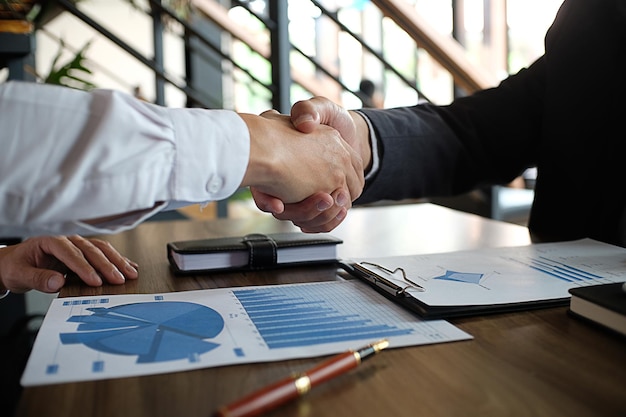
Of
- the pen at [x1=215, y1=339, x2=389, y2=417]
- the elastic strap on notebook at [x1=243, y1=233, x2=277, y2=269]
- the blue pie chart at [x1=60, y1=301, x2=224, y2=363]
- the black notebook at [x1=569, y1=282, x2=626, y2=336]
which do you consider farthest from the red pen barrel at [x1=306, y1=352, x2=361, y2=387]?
the elastic strap on notebook at [x1=243, y1=233, x2=277, y2=269]

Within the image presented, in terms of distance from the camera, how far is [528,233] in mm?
1023

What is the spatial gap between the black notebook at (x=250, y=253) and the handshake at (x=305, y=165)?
0.04 meters

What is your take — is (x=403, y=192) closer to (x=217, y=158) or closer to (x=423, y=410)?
(x=217, y=158)

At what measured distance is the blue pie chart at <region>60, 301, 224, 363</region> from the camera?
49 cm

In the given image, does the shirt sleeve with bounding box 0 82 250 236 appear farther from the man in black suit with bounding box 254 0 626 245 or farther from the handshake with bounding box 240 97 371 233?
the man in black suit with bounding box 254 0 626 245

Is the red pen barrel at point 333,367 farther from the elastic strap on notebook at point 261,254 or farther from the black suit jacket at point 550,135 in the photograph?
the black suit jacket at point 550,135

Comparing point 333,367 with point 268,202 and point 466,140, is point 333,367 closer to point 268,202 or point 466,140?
point 268,202

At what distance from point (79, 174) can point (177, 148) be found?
9 centimetres

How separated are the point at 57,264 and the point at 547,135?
2.60 ft

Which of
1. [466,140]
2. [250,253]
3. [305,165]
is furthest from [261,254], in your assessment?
[466,140]

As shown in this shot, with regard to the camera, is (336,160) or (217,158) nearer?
(217,158)

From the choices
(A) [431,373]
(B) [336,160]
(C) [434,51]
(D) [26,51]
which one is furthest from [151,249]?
(C) [434,51]

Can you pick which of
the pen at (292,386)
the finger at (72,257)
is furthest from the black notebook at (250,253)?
the pen at (292,386)

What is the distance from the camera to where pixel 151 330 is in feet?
1.76
